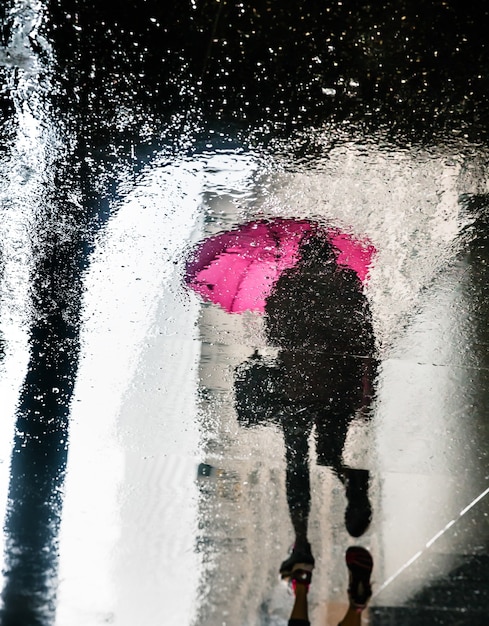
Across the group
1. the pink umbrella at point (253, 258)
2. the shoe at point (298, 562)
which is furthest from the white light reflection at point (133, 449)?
the shoe at point (298, 562)

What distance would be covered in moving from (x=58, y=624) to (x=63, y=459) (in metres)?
0.82

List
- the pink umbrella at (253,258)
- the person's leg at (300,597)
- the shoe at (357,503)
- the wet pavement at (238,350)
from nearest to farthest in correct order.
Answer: the wet pavement at (238,350), the pink umbrella at (253,258), the person's leg at (300,597), the shoe at (357,503)

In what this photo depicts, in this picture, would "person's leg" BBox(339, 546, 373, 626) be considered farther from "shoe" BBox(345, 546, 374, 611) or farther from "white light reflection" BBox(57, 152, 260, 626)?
"white light reflection" BBox(57, 152, 260, 626)

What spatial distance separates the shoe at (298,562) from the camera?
8.04 ft

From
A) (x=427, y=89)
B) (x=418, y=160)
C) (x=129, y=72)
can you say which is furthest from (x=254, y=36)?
(x=418, y=160)

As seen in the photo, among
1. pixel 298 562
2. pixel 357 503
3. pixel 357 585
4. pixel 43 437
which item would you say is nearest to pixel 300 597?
pixel 298 562

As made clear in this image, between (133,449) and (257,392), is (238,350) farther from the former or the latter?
(133,449)

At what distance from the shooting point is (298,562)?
96.5 inches

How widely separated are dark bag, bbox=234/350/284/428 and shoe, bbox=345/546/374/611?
806mm

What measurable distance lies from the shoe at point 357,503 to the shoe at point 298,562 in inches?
9.9

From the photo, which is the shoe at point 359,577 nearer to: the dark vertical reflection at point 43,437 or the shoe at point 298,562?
the shoe at point 298,562

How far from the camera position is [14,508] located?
2516mm

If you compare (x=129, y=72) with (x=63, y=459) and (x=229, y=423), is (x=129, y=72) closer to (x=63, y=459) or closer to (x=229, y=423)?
(x=229, y=423)

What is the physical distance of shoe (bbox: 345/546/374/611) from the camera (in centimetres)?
240
